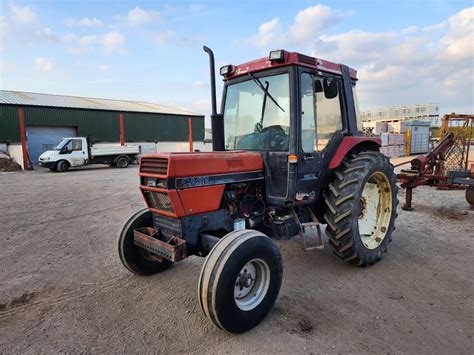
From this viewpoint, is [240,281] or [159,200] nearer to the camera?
[240,281]

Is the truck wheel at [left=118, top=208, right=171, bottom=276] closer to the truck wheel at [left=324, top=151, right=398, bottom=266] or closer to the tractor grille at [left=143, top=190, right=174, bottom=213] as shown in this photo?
the tractor grille at [left=143, top=190, right=174, bottom=213]

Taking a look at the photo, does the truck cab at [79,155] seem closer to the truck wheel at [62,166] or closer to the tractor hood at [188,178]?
the truck wheel at [62,166]

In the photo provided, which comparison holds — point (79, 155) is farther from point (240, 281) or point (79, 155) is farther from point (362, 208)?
point (240, 281)

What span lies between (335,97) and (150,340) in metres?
3.31

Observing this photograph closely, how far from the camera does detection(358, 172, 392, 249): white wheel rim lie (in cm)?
440

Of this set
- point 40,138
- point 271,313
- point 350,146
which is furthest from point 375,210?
point 40,138

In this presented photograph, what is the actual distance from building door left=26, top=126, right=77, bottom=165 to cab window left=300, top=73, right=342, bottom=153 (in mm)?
22962

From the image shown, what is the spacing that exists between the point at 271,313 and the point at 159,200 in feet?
4.99

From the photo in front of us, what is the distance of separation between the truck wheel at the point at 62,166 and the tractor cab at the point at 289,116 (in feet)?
52.2

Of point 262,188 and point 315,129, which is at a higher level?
point 315,129

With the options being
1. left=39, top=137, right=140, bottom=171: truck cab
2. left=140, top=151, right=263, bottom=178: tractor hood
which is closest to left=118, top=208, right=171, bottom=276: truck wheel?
left=140, top=151, right=263, bottom=178: tractor hood

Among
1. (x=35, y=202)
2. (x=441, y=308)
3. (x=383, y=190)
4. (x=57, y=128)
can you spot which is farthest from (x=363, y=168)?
(x=57, y=128)

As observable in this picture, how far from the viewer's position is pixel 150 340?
106 inches

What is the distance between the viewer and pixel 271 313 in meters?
3.07
